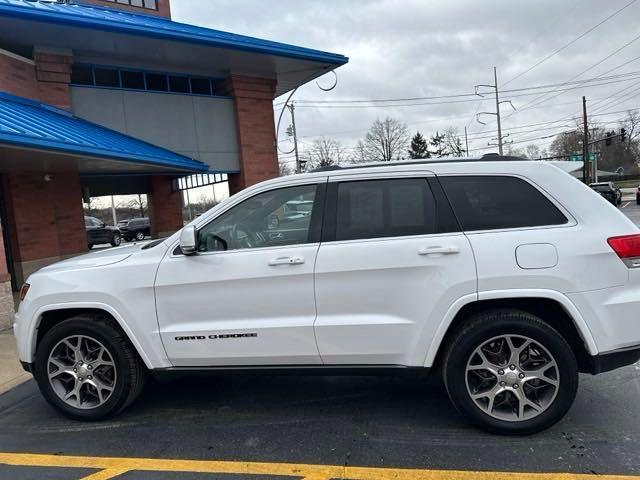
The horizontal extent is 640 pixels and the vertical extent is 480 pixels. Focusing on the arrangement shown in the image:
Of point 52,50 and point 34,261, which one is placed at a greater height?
point 52,50

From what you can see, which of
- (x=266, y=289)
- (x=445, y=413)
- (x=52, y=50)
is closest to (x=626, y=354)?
(x=445, y=413)

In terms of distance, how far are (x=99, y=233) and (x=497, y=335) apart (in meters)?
26.9

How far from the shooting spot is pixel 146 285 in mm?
3773

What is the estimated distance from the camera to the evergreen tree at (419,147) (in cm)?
8362

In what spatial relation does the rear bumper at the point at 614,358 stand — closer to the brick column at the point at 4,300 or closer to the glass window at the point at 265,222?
the glass window at the point at 265,222

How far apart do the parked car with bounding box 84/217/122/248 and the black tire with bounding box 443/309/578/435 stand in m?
25.8

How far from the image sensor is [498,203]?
353 cm

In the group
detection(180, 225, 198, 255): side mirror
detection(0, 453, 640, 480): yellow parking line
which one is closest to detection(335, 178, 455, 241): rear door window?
detection(180, 225, 198, 255): side mirror

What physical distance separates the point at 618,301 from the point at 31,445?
416cm

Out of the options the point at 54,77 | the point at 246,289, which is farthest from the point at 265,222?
the point at 54,77

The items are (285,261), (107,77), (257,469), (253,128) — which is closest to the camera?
(257,469)

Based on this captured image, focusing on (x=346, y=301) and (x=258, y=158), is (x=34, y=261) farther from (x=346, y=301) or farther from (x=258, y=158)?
(x=346, y=301)

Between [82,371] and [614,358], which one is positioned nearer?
[614,358]

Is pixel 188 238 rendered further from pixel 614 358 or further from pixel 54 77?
pixel 54 77
